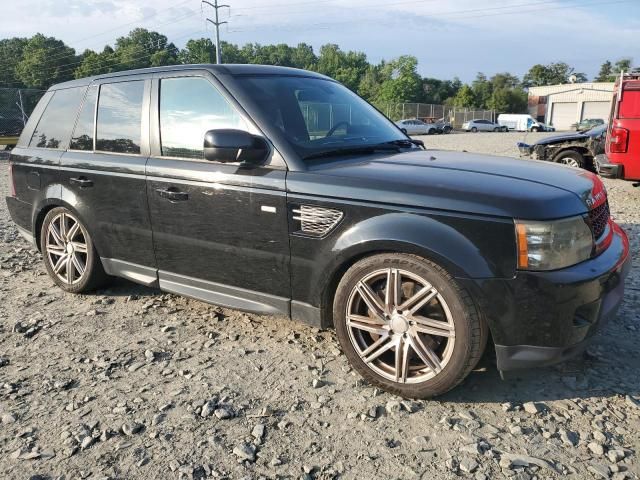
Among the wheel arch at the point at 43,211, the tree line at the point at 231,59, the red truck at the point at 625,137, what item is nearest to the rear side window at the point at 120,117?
the wheel arch at the point at 43,211

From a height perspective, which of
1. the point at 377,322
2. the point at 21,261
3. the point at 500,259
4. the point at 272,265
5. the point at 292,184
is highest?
the point at 292,184

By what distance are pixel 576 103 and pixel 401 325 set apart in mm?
71280

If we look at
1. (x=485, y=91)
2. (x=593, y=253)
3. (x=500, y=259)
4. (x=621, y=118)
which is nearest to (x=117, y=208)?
(x=500, y=259)

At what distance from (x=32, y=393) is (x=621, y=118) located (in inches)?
356

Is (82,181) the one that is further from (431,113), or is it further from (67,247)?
(431,113)

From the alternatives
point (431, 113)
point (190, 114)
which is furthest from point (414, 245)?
point (431, 113)

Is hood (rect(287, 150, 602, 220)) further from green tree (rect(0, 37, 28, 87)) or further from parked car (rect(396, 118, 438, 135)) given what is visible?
green tree (rect(0, 37, 28, 87))

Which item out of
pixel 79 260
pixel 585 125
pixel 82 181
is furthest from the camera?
pixel 585 125

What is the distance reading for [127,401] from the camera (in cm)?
287

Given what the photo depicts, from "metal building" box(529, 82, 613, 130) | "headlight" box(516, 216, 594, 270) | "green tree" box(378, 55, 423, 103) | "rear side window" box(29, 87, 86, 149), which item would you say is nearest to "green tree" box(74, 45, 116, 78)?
"green tree" box(378, 55, 423, 103)

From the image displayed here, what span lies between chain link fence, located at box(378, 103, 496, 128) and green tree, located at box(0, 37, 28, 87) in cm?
5744

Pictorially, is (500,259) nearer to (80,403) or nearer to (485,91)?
(80,403)

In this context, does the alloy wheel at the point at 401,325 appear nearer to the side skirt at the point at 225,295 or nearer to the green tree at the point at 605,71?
the side skirt at the point at 225,295

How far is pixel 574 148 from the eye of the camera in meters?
10.7
